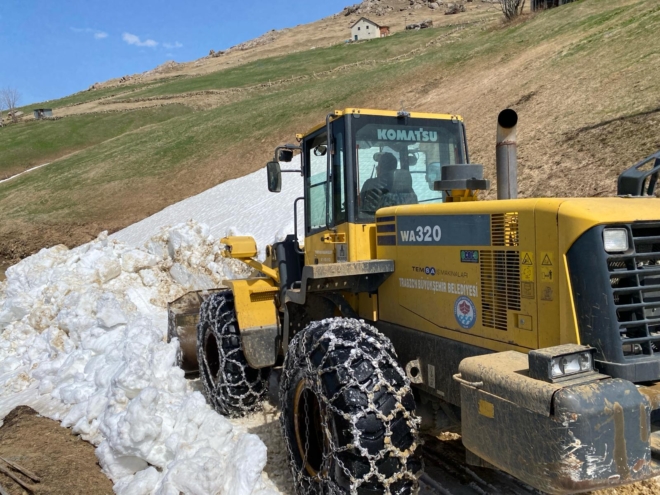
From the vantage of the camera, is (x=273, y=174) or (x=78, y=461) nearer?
(x=78, y=461)

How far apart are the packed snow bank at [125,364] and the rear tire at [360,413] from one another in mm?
966

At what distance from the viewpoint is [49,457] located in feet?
18.2

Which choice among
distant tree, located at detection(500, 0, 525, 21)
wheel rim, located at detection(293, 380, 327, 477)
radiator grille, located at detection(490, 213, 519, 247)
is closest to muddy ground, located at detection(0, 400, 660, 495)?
wheel rim, located at detection(293, 380, 327, 477)

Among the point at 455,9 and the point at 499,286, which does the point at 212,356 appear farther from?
the point at 455,9

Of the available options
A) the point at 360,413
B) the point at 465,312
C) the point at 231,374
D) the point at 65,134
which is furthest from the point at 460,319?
the point at 65,134

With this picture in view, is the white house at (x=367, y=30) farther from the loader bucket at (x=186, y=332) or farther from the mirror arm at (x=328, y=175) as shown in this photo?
the mirror arm at (x=328, y=175)

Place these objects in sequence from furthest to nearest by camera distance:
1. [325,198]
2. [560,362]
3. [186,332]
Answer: [186,332] → [325,198] → [560,362]

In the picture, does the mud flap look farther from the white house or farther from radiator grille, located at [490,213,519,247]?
the white house

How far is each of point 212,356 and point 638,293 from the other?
4665 mm

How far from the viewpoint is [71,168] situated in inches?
1273

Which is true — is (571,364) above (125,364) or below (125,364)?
above

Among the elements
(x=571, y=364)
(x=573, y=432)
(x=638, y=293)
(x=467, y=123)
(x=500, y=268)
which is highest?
(x=467, y=123)

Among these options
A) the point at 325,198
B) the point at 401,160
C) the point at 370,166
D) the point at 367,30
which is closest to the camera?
the point at 370,166

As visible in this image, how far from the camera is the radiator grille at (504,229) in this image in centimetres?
350
